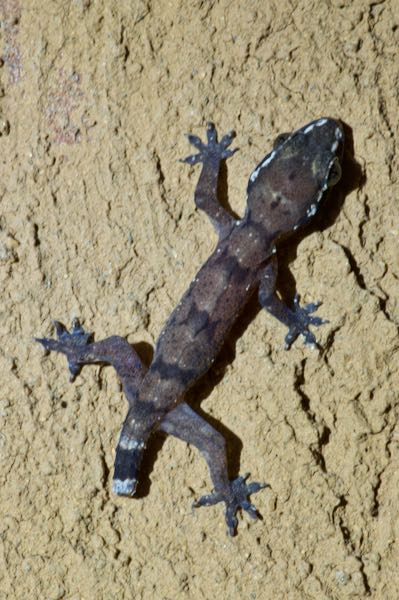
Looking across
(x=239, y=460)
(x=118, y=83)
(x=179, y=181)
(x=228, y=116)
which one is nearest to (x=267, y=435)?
(x=239, y=460)

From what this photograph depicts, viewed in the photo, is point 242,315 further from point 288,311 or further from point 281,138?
point 281,138

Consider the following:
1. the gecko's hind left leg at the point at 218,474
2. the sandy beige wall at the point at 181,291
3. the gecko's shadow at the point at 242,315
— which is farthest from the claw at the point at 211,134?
the gecko's hind left leg at the point at 218,474

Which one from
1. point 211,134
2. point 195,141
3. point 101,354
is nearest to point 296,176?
point 211,134

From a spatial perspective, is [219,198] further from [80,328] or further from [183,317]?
[80,328]

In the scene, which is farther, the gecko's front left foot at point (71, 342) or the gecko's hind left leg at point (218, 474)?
the gecko's front left foot at point (71, 342)

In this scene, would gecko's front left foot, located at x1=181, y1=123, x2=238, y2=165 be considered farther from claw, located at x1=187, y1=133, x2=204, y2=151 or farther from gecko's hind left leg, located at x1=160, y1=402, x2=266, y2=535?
gecko's hind left leg, located at x1=160, y1=402, x2=266, y2=535

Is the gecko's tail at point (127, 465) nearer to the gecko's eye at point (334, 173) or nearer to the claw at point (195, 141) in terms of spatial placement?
the claw at point (195, 141)
